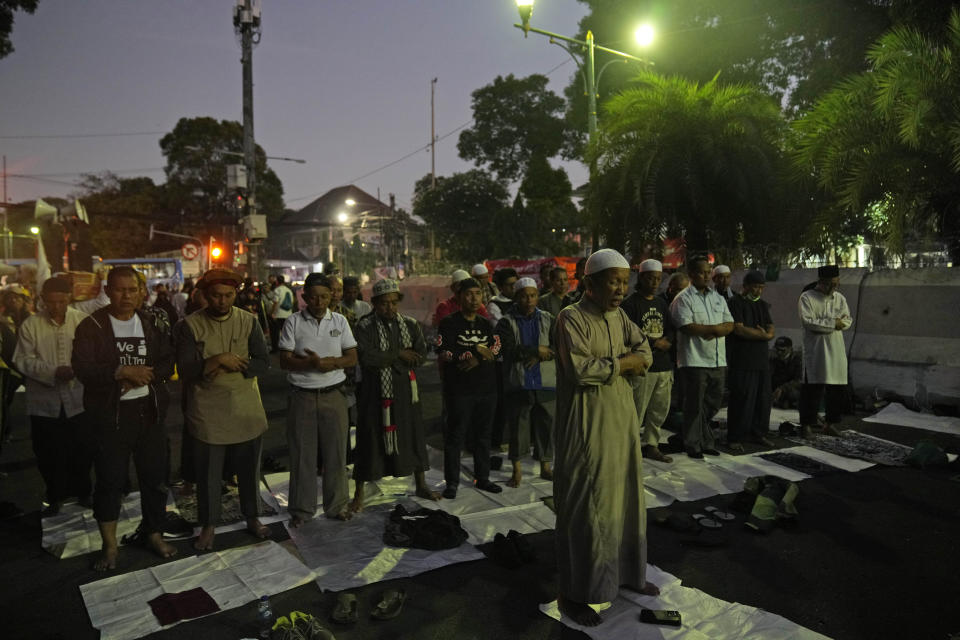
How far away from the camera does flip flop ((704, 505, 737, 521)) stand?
5.10 m

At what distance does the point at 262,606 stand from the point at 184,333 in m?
1.99

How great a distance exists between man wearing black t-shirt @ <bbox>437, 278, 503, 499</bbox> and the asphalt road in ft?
3.99

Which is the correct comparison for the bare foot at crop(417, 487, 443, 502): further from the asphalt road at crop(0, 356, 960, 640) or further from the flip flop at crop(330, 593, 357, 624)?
the flip flop at crop(330, 593, 357, 624)

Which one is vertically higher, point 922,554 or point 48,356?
point 48,356

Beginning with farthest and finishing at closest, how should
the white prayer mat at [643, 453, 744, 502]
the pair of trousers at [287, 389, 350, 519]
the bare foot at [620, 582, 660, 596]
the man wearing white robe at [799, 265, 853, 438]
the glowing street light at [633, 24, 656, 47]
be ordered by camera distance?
1. the glowing street light at [633, 24, 656, 47]
2. the man wearing white robe at [799, 265, 853, 438]
3. the white prayer mat at [643, 453, 744, 502]
4. the pair of trousers at [287, 389, 350, 519]
5. the bare foot at [620, 582, 660, 596]

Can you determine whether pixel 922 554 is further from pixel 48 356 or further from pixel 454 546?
pixel 48 356

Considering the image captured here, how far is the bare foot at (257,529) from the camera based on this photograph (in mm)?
4855

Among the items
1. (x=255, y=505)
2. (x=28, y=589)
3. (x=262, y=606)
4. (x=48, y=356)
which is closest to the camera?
(x=262, y=606)

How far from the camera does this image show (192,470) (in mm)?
5562

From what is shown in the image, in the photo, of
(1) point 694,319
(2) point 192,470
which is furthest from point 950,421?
(2) point 192,470

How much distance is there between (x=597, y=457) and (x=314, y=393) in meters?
2.45

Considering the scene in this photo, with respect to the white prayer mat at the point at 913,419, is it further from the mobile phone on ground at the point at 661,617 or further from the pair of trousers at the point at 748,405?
the mobile phone on ground at the point at 661,617

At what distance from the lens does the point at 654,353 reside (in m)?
6.76

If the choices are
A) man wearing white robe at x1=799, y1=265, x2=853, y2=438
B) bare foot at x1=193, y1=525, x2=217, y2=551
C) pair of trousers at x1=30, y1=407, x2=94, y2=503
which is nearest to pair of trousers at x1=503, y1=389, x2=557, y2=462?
bare foot at x1=193, y1=525, x2=217, y2=551
